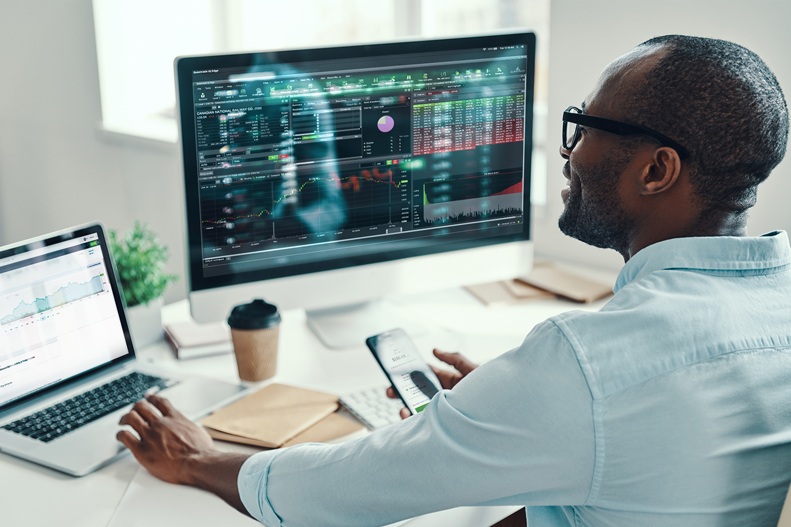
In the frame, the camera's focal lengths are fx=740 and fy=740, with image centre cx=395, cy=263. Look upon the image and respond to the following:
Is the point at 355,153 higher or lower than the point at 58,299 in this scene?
higher

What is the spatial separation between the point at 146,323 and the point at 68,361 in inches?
10.6

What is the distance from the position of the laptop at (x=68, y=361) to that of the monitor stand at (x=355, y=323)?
0.84ft

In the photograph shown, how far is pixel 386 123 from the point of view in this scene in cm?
127

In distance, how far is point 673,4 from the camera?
59.8 inches

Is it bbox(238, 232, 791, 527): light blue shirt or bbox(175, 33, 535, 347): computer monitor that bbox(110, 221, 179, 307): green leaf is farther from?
bbox(238, 232, 791, 527): light blue shirt

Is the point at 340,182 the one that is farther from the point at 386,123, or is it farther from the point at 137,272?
the point at 137,272

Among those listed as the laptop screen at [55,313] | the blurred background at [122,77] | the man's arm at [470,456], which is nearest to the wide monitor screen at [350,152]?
the laptop screen at [55,313]

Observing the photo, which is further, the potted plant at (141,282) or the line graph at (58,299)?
the potted plant at (141,282)

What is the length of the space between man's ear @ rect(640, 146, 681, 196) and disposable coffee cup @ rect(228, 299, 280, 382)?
0.65 metres

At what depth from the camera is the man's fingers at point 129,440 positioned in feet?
3.25

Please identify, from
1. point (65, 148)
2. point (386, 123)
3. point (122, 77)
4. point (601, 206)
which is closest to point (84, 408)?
point (386, 123)

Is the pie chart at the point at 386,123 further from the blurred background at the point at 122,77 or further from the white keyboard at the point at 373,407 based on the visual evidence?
the blurred background at the point at 122,77

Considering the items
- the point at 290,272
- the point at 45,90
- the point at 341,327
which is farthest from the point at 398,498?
the point at 45,90

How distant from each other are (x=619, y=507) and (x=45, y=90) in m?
3.06
